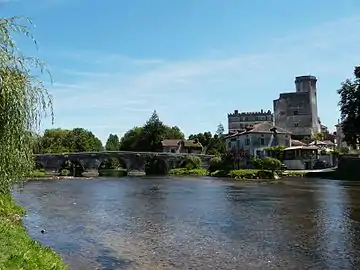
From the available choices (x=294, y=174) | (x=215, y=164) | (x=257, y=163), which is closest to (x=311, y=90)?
(x=215, y=164)

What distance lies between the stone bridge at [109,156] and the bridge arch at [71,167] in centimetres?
46

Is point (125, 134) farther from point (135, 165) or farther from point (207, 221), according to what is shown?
point (207, 221)

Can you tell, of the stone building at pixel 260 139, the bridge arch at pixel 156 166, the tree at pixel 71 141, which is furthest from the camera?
the tree at pixel 71 141

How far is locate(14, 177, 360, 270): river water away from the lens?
62.7ft

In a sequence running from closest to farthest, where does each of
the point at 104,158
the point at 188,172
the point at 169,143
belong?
1. the point at 188,172
2. the point at 104,158
3. the point at 169,143

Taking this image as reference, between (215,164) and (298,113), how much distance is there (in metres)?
57.4

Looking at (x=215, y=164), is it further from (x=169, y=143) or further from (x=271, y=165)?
(x=169, y=143)

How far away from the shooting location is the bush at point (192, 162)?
358 feet

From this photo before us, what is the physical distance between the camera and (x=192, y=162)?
110000mm

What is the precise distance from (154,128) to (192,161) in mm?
43082

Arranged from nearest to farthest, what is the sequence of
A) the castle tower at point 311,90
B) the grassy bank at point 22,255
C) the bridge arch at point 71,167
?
the grassy bank at point 22,255, the bridge arch at point 71,167, the castle tower at point 311,90

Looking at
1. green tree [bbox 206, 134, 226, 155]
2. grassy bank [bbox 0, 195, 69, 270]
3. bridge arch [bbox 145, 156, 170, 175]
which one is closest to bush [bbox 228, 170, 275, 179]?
bridge arch [bbox 145, 156, 170, 175]

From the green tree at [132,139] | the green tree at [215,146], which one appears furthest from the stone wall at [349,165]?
the green tree at [132,139]

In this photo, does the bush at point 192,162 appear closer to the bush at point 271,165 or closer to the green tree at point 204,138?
the bush at point 271,165
